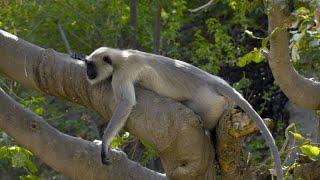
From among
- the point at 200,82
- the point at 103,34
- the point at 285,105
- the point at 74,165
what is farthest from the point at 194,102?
the point at 285,105

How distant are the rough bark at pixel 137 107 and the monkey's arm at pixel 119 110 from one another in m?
0.04

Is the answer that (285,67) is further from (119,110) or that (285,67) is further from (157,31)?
(157,31)

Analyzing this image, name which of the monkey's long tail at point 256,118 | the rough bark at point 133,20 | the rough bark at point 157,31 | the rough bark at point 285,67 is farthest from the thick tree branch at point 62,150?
the rough bark at point 133,20

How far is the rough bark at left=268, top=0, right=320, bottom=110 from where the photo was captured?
4598 millimetres

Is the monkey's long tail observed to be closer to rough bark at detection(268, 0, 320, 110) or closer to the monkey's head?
rough bark at detection(268, 0, 320, 110)

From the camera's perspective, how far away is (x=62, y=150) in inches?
175

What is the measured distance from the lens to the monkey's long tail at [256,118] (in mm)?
4058

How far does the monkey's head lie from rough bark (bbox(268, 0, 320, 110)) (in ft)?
3.50

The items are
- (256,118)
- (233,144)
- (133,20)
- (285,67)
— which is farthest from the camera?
(133,20)

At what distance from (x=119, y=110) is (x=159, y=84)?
0.46m

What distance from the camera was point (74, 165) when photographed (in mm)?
4418

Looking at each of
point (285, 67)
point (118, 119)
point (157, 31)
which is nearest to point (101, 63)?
point (118, 119)

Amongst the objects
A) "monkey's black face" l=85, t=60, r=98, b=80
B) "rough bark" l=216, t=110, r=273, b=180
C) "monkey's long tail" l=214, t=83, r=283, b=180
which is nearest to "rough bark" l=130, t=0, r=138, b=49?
"monkey's black face" l=85, t=60, r=98, b=80

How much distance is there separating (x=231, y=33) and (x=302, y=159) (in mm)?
4330
